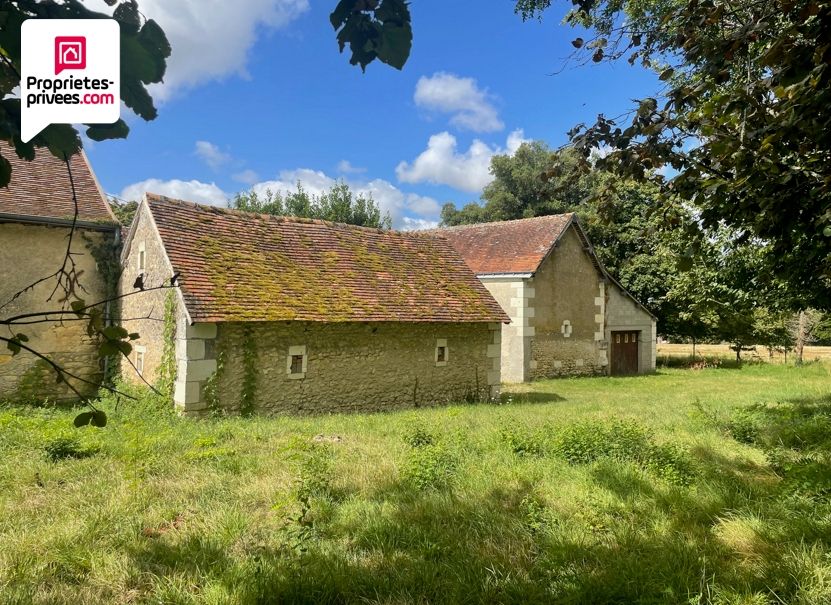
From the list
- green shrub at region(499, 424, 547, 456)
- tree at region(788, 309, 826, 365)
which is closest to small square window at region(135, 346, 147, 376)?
green shrub at region(499, 424, 547, 456)

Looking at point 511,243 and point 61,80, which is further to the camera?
point 511,243

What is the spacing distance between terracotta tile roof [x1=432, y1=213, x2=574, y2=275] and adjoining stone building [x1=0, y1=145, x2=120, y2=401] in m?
11.4

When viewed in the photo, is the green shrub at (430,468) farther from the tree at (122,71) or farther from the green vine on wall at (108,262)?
the green vine on wall at (108,262)

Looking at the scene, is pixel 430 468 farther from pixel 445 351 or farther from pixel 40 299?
pixel 40 299

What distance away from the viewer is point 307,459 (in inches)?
235

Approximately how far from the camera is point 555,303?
63.2ft

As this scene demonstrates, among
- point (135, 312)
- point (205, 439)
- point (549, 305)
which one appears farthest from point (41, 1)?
point (549, 305)

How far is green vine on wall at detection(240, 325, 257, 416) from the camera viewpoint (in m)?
10.3

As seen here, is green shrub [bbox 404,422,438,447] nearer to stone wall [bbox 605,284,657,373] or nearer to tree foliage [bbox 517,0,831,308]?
tree foliage [bbox 517,0,831,308]

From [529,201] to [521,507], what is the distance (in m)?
32.6

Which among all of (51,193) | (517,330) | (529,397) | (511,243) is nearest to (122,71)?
(51,193)

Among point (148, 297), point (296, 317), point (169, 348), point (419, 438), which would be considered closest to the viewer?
point (419, 438)

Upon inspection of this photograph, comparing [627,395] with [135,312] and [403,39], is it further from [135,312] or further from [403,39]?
[403,39]

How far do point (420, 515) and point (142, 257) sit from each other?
10237 mm
